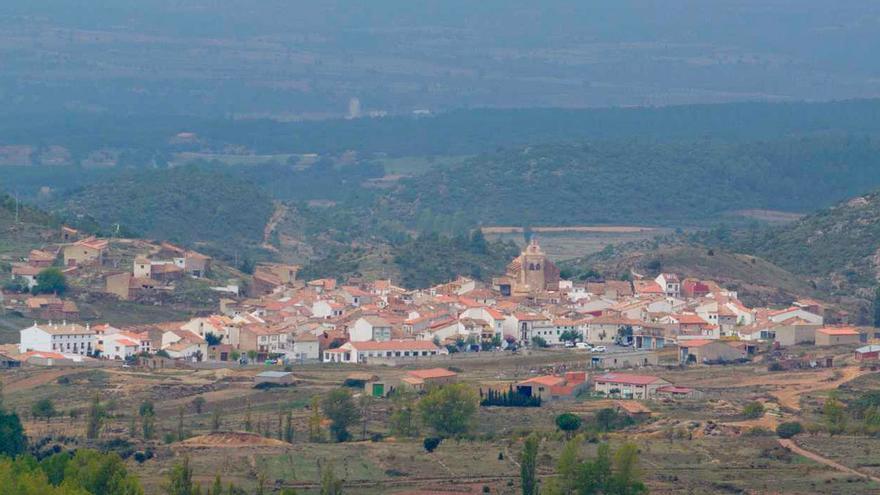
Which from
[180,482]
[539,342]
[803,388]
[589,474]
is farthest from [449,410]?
[539,342]

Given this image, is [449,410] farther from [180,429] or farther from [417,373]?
[417,373]

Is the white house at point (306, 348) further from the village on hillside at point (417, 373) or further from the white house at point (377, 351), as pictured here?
the white house at point (377, 351)

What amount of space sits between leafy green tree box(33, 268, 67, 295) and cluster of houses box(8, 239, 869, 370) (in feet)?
6.89

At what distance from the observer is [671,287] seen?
3324 inches

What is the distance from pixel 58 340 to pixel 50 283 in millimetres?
8230

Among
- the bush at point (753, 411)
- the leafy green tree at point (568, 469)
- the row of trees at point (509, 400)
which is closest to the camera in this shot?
the leafy green tree at point (568, 469)

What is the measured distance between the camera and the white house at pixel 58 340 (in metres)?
72.5

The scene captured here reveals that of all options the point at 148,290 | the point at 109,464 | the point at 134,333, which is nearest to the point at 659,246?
the point at 148,290

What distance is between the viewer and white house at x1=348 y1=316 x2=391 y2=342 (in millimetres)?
74188

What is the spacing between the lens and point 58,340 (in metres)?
72.5

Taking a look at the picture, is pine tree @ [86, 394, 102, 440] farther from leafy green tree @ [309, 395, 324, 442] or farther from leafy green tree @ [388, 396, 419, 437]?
leafy green tree @ [388, 396, 419, 437]

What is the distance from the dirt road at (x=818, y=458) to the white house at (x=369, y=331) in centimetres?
1905

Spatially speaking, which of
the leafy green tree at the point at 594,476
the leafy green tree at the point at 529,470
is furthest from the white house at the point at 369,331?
the leafy green tree at the point at 594,476

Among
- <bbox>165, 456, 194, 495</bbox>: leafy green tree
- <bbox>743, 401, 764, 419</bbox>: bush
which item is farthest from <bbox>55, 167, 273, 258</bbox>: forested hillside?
<bbox>165, 456, 194, 495</bbox>: leafy green tree
